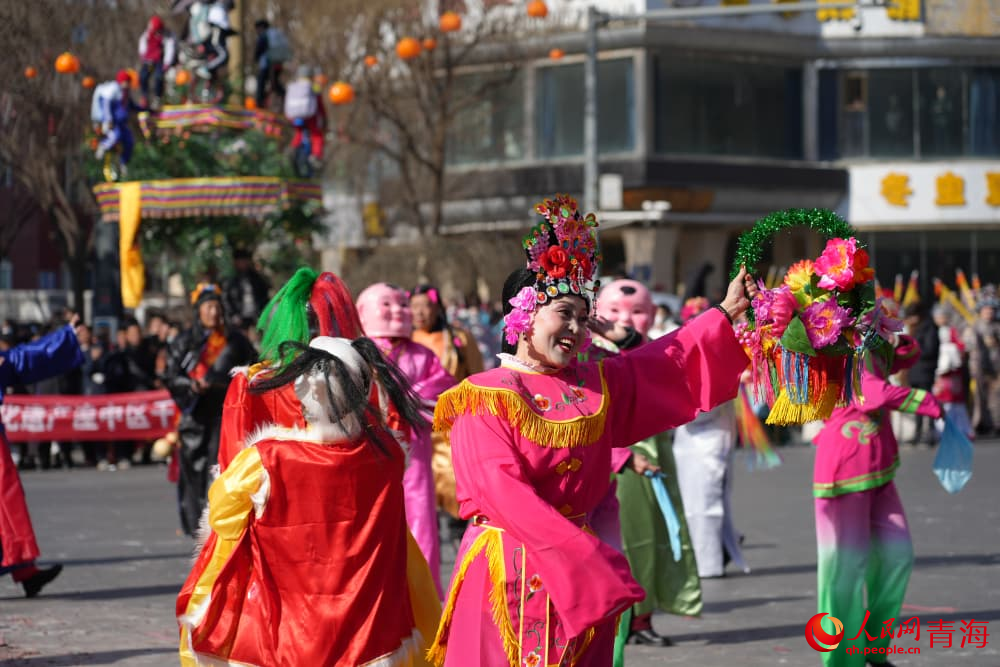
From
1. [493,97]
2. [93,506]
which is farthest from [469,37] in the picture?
[93,506]

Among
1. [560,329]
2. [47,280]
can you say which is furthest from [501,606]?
[47,280]

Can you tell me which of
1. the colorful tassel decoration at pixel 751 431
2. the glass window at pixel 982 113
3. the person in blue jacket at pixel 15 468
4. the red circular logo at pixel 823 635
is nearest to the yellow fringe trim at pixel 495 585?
the red circular logo at pixel 823 635

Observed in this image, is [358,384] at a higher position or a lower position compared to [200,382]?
higher

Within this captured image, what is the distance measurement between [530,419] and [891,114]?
31808 millimetres

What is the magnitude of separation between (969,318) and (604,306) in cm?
1586

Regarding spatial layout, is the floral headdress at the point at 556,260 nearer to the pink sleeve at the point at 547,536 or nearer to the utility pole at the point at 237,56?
the pink sleeve at the point at 547,536

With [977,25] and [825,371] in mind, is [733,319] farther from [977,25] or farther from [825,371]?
[977,25]

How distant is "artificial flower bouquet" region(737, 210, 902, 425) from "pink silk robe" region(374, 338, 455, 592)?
3540mm

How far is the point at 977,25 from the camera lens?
35.2 metres

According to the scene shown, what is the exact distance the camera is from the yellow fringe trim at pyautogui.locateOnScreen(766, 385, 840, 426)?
515 centimetres

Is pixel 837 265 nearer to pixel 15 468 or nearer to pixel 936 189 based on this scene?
pixel 15 468

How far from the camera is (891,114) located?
116ft

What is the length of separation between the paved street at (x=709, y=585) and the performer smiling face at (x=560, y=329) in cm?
338

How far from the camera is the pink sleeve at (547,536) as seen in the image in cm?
463
